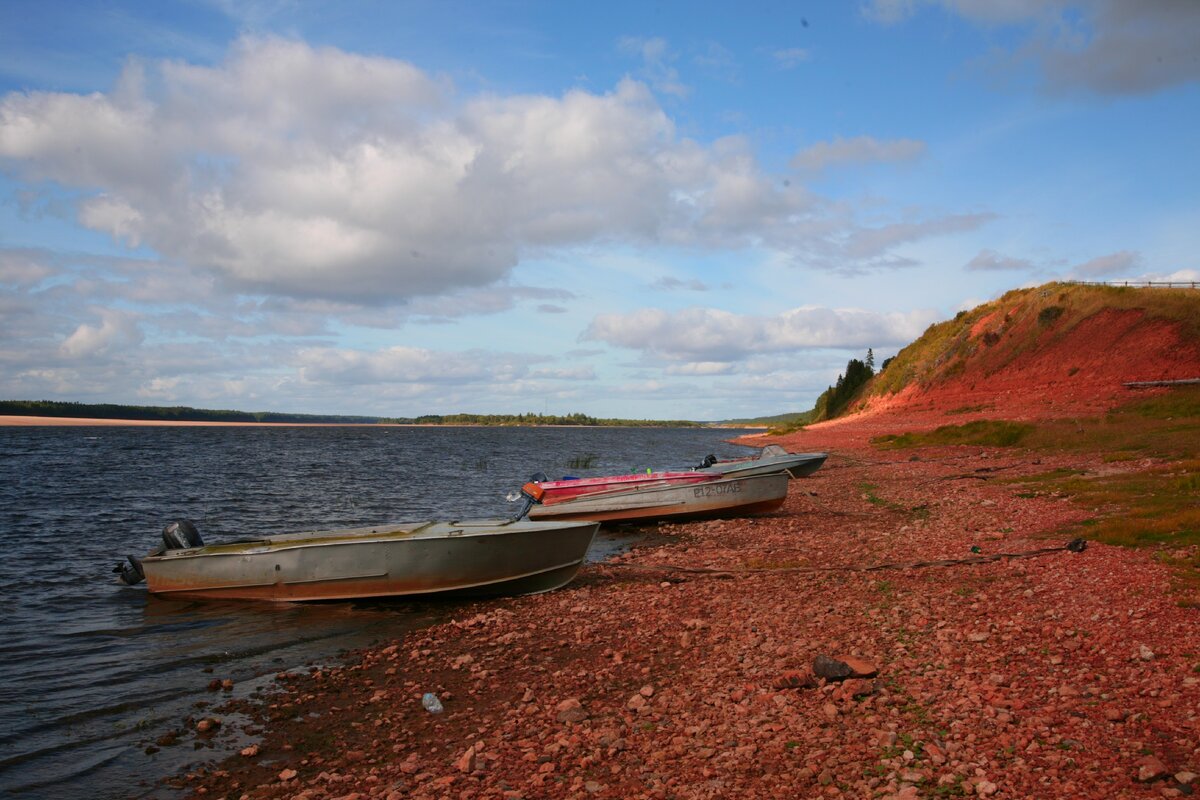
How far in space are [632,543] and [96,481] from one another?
109 feet

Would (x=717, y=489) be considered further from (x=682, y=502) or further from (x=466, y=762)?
Answer: (x=466, y=762)

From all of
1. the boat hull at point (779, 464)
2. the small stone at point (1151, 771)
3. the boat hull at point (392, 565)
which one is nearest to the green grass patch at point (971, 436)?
the boat hull at point (779, 464)

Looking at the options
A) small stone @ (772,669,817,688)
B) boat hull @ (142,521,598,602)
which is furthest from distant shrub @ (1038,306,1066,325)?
small stone @ (772,669,817,688)

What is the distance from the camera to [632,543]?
20.2 m

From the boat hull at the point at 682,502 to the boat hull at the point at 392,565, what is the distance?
762 centimetres

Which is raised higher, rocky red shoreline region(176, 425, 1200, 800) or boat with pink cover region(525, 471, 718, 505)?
boat with pink cover region(525, 471, 718, 505)

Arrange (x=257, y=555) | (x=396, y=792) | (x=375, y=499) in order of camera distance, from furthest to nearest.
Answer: (x=375, y=499) → (x=257, y=555) → (x=396, y=792)

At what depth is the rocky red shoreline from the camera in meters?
5.69

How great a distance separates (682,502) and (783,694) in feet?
47.9

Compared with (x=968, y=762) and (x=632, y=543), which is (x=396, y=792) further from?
(x=632, y=543)

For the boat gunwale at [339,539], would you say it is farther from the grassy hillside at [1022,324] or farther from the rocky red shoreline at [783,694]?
the grassy hillside at [1022,324]

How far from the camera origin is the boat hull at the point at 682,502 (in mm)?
21859

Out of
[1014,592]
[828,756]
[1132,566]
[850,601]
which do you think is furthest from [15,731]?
[1132,566]

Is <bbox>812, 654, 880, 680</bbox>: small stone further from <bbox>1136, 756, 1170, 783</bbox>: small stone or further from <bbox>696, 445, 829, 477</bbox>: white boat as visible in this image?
<bbox>696, 445, 829, 477</bbox>: white boat
